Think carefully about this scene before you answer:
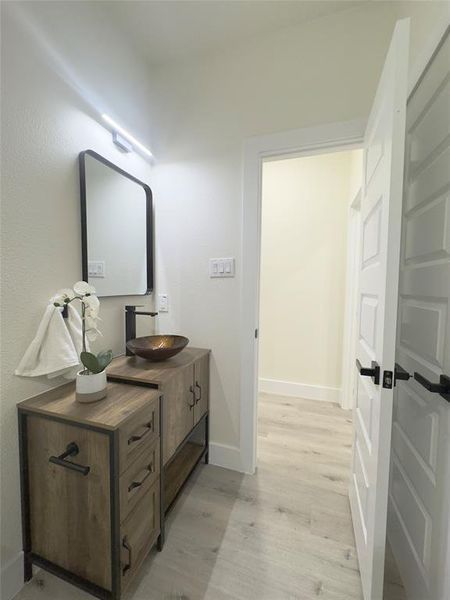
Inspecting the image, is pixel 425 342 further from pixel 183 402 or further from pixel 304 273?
pixel 304 273

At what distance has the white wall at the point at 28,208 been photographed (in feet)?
3.25

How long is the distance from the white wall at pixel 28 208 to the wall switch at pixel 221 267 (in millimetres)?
783

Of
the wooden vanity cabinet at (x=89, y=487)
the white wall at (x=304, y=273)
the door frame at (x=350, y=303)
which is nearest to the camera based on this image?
the wooden vanity cabinet at (x=89, y=487)

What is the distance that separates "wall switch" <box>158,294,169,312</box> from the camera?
1.88m

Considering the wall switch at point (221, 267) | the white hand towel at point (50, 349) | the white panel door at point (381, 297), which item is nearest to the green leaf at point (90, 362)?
the white hand towel at point (50, 349)

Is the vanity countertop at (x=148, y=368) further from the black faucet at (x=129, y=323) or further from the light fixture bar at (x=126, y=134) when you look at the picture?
the light fixture bar at (x=126, y=134)

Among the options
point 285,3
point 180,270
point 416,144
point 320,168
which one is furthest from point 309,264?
point 285,3

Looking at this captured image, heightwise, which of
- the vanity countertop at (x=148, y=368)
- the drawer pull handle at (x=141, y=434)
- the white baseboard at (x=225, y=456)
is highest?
the vanity countertop at (x=148, y=368)

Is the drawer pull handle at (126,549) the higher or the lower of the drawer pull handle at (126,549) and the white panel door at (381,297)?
the lower

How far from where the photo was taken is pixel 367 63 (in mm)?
1399

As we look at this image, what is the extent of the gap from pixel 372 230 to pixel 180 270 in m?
1.20

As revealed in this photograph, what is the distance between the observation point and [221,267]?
1705 millimetres

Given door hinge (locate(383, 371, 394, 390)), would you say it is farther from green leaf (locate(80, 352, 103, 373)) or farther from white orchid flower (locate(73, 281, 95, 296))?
white orchid flower (locate(73, 281, 95, 296))

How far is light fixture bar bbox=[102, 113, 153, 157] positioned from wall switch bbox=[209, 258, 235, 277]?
0.88 metres
